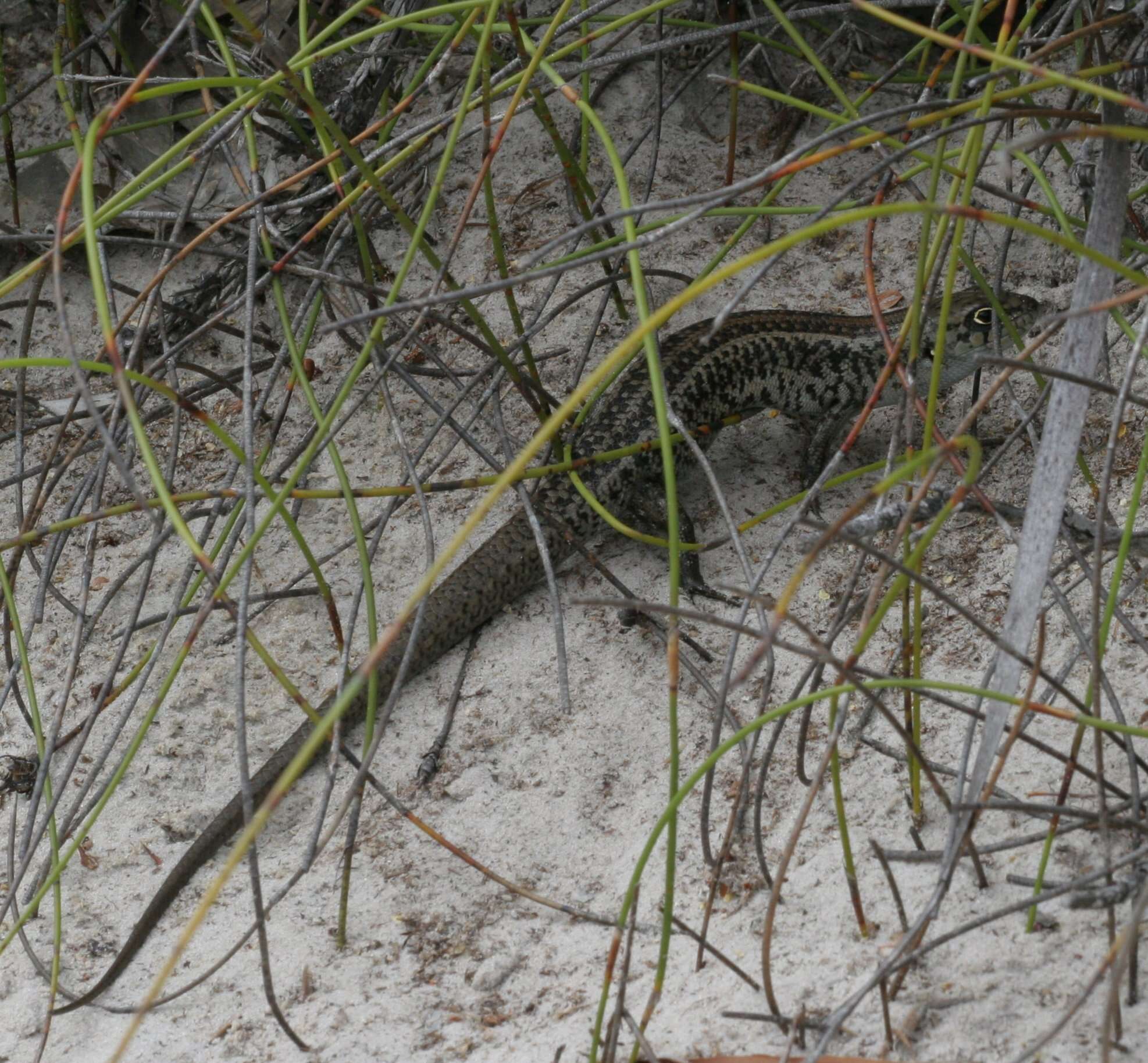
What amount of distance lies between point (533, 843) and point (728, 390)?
1.67m

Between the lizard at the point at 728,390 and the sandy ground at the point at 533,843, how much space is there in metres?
0.13

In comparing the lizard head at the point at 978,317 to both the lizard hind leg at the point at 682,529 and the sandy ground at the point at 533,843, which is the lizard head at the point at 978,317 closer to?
the sandy ground at the point at 533,843

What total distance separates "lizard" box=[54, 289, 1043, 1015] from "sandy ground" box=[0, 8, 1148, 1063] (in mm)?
131

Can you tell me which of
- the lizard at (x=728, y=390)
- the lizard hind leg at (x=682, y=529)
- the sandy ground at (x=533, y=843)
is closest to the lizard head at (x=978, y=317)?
the lizard at (x=728, y=390)

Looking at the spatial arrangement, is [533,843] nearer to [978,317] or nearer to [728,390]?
[728,390]

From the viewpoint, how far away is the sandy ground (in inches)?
70.2

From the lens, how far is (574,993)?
6.38 feet

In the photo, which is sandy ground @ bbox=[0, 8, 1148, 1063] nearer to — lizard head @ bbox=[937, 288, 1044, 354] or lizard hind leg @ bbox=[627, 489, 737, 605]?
lizard hind leg @ bbox=[627, 489, 737, 605]

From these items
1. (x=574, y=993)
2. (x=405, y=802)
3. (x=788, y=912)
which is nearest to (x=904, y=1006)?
(x=788, y=912)

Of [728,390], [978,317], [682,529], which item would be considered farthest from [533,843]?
[978,317]

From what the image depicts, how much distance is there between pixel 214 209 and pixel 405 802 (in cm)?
194

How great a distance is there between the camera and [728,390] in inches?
138

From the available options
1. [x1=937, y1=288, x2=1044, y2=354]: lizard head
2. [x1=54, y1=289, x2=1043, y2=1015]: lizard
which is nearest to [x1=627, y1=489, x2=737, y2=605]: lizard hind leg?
[x1=54, y1=289, x2=1043, y2=1015]: lizard

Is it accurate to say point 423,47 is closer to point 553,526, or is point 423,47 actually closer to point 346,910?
point 553,526
